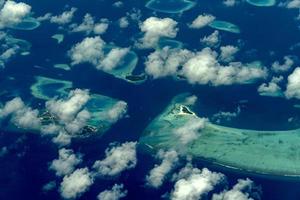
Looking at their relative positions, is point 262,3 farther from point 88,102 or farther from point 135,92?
point 88,102

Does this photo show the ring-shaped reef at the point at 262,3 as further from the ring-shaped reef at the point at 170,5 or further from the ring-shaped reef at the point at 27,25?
the ring-shaped reef at the point at 27,25

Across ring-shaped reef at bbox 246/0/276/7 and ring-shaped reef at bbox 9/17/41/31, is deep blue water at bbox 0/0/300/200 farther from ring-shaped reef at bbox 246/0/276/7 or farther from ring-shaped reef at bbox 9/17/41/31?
ring-shaped reef at bbox 246/0/276/7

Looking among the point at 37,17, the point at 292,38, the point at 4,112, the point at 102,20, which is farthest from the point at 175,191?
the point at 37,17

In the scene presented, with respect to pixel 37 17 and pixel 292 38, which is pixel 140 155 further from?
pixel 37 17

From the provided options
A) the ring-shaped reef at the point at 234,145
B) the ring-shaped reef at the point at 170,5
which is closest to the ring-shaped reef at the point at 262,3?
the ring-shaped reef at the point at 170,5

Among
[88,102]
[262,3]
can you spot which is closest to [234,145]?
[88,102]

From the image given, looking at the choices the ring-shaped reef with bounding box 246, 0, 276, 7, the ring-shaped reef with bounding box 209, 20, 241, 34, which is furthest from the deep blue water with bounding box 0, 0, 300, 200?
the ring-shaped reef with bounding box 246, 0, 276, 7

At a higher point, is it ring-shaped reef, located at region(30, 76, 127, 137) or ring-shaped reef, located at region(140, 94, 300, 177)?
ring-shaped reef, located at region(140, 94, 300, 177)
